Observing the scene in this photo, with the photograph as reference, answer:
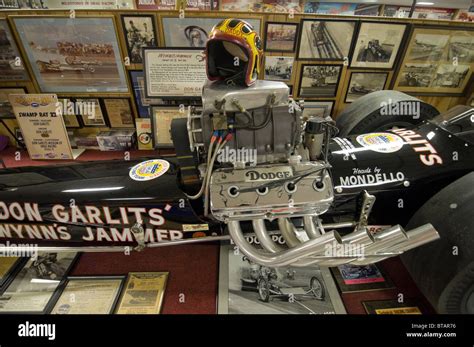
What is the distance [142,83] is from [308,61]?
1.71 m

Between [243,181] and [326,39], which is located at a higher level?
[326,39]

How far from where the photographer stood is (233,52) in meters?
1.12

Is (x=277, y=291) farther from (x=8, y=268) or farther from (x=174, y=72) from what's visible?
(x=174, y=72)

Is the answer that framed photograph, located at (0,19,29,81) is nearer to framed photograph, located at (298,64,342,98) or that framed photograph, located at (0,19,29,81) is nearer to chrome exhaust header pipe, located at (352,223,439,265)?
framed photograph, located at (298,64,342,98)

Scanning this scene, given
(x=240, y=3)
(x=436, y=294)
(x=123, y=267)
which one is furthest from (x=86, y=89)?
(x=436, y=294)

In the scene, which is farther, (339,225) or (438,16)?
(438,16)

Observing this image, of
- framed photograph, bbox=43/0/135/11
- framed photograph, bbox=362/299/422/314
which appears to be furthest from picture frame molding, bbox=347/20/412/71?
framed photograph, bbox=43/0/135/11

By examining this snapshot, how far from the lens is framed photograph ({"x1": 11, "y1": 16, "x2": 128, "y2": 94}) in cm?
237

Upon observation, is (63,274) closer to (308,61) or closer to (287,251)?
(287,251)

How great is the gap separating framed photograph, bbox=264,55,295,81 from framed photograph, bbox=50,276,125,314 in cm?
225

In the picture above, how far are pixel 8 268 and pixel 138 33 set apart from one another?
2.12 meters

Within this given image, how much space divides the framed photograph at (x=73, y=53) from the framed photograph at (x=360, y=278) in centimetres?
262

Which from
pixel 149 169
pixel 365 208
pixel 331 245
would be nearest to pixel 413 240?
pixel 365 208
